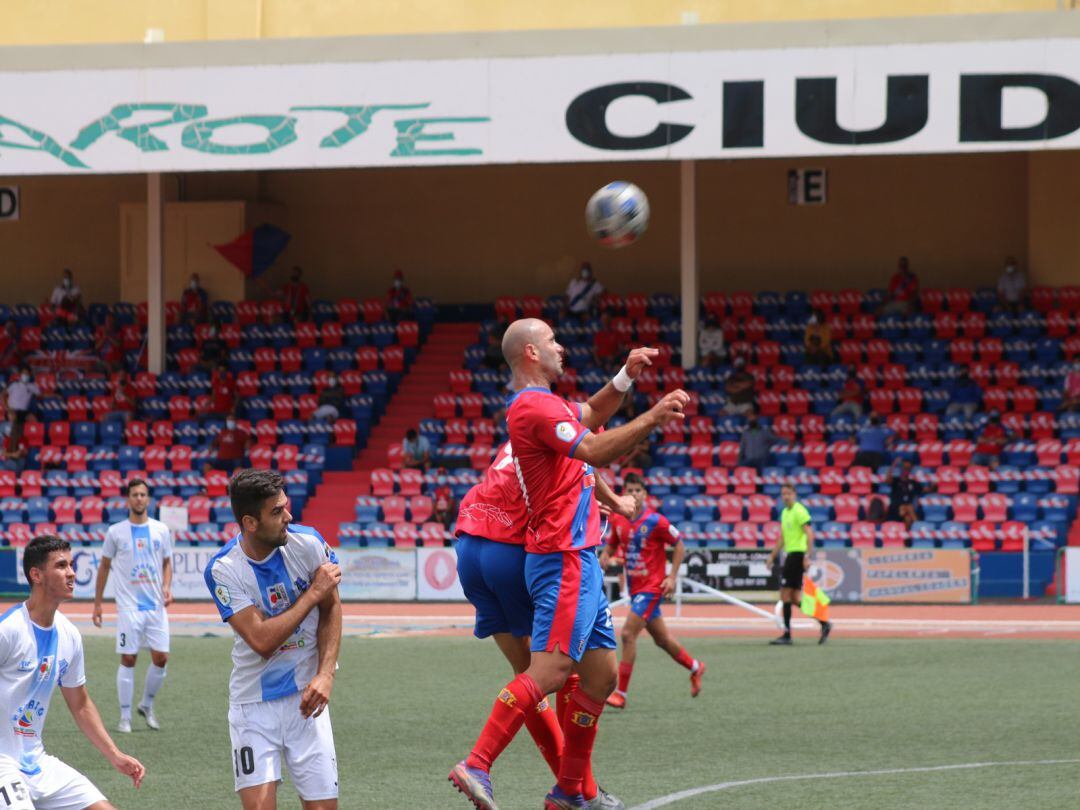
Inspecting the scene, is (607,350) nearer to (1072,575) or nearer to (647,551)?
(1072,575)

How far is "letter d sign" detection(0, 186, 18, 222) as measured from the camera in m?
36.8

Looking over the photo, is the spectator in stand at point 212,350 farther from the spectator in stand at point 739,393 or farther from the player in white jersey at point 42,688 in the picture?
the player in white jersey at point 42,688

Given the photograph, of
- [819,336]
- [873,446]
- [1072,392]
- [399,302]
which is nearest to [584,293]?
[399,302]

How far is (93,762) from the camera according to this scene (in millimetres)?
11953

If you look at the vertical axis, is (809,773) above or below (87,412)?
below

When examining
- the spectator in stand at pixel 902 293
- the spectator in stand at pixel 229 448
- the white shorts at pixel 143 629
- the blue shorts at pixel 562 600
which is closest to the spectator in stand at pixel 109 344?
the spectator in stand at pixel 229 448

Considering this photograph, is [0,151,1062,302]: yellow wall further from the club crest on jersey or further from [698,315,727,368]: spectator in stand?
the club crest on jersey

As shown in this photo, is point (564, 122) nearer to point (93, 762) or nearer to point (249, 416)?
point (249, 416)

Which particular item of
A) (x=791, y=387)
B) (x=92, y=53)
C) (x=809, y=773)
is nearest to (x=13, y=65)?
(x=92, y=53)

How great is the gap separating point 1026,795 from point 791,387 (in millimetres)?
21072

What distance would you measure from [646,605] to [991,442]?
47.7ft

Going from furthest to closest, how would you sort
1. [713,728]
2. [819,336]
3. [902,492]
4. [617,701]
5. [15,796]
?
[819,336] → [902,492] → [617,701] → [713,728] → [15,796]

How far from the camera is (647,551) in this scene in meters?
15.3

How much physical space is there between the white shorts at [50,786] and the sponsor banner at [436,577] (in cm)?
1889
